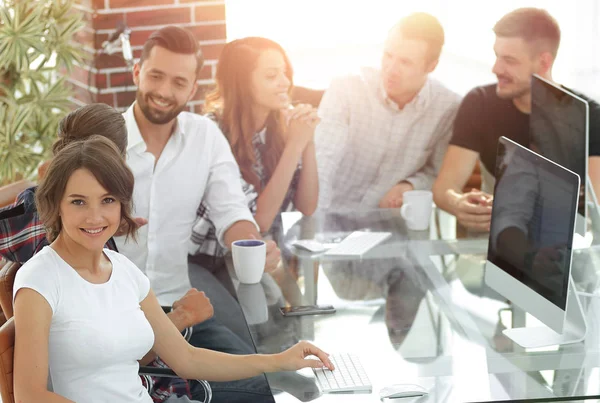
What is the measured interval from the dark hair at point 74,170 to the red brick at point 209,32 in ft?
6.95

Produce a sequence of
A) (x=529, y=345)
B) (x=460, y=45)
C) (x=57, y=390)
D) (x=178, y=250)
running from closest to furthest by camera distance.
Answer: (x=57, y=390) < (x=529, y=345) < (x=178, y=250) < (x=460, y=45)

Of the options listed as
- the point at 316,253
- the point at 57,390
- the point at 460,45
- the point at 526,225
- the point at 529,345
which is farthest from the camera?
the point at 460,45

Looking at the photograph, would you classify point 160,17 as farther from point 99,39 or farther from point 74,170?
point 74,170

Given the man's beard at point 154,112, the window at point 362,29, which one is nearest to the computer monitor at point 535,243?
the man's beard at point 154,112

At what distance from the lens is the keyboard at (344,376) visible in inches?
66.5

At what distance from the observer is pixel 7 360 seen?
152 cm

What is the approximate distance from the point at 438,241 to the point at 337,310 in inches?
28.3

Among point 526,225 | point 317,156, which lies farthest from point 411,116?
point 526,225

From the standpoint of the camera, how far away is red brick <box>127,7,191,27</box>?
3662 millimetres

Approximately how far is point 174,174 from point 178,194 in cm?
7

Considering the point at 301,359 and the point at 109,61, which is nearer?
the point at 301,359

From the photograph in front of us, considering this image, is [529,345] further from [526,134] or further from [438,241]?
[526,134]

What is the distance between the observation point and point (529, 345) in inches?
75.7

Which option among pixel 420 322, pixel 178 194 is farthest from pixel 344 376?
pixel 178 194
